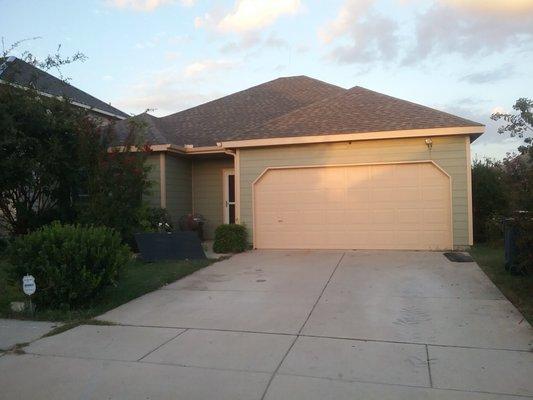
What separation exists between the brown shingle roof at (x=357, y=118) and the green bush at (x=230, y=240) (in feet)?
8.80

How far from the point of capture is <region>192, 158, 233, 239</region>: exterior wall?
17.4 metres

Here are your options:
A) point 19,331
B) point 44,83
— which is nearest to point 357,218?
point 19,331

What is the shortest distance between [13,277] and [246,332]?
3.78m

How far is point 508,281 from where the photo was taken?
347 inches

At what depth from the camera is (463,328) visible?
6.35 metres

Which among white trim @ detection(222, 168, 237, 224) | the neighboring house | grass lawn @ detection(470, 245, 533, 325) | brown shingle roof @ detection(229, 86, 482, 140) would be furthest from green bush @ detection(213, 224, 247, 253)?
grass lawn @ detection(470, 245, 533, 325)

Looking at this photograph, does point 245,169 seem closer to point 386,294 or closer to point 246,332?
point 386,294

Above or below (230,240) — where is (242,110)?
above

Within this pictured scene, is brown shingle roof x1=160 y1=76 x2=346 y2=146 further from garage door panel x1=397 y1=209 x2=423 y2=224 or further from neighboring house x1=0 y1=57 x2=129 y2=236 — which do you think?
garage door panel x1=397 y1=209 x2=423 y2=224

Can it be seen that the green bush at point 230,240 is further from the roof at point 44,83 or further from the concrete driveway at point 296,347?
the roof at point 44,83

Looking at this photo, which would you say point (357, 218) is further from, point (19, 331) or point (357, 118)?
point (19, 331)

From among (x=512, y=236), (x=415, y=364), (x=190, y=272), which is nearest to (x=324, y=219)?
(x=190, y=272)

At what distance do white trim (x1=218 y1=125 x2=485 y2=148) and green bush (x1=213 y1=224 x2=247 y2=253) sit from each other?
241cm

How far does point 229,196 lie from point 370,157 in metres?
5.47
